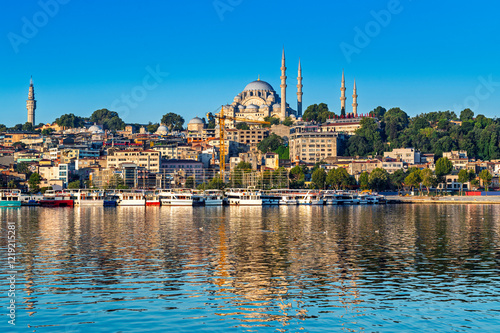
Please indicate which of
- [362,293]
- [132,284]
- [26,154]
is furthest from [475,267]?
[26,154]

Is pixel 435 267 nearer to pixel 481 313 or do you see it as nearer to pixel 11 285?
pixel 481 313

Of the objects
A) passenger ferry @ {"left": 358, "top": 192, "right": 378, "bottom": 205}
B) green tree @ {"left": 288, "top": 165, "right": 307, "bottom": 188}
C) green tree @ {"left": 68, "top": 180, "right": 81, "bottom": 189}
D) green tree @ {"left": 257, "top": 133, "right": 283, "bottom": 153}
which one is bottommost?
passenger ferry @ {"left": 358, "top": 192, "right": 378, "bottom": 205}

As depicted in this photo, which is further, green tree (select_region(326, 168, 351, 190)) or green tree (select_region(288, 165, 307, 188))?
green tree (select_region(288, 165, 307, 188))

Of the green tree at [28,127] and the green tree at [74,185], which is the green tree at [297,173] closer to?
the green tree at [74,185]

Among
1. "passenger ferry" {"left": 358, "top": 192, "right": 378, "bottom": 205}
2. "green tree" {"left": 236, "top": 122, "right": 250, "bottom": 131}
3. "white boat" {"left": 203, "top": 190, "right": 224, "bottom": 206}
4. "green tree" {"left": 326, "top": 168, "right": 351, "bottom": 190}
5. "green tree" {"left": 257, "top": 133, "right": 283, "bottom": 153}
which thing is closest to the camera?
"white boat" {"left": 203, "top": 190, "right": 224, "bottom": 206}

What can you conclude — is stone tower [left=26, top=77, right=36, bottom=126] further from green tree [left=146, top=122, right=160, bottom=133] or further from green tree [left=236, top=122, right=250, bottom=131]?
green tree [left=236, top=122, right=250, bottom=131]

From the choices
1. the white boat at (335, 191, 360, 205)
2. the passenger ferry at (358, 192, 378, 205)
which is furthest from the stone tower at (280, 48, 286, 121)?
the white boat at (335, 191, 360, 205)

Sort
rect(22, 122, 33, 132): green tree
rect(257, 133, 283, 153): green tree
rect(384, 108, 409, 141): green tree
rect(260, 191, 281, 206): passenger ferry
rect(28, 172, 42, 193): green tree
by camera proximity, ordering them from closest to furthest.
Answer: rect(260, 191, 281, 206): passenger ferry, rect(28, 172, 42, 193): green tree, rect(384, 108, 409, 141): green tree, rect(257, 133, 283, 153): green tree, rect(22, 122, 33, 132): green tree

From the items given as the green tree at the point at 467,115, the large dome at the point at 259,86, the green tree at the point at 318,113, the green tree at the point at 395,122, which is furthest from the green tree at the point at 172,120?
the green tree at the point at 467,115
